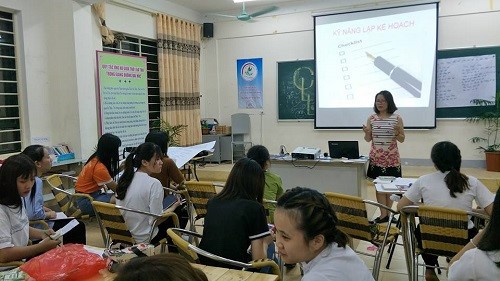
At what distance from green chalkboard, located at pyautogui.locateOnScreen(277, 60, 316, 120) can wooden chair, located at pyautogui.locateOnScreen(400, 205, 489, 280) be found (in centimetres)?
518

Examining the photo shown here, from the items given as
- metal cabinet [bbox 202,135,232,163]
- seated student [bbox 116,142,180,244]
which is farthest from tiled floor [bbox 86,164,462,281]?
metal cabinet [bbox 202,135,232,163]

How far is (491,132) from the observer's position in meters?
6.37

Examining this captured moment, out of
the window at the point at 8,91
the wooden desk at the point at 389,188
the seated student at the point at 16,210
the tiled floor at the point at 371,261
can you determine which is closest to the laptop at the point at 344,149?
the tiled floor at the point at 371,261

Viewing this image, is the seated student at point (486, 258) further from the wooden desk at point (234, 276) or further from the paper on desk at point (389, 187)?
the paper on desk at point (389, 187)

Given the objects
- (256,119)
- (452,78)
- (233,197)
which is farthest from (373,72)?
(233,197)

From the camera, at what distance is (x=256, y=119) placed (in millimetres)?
8133

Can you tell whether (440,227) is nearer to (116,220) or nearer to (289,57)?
(116,220)

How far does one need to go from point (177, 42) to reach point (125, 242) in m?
5.37

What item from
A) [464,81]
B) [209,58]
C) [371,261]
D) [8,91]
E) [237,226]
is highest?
[209,58]

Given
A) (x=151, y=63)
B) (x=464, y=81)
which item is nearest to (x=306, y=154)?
(x=464, y=81)

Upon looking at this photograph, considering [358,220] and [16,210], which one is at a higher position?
[16,210]

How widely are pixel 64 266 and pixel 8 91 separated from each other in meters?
4.18

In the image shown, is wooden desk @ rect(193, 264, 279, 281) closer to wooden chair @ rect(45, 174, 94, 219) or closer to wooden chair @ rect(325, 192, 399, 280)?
wooden chair @ rect(325, 192, 399, 280)

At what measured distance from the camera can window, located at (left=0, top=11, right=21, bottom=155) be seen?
4.88m
